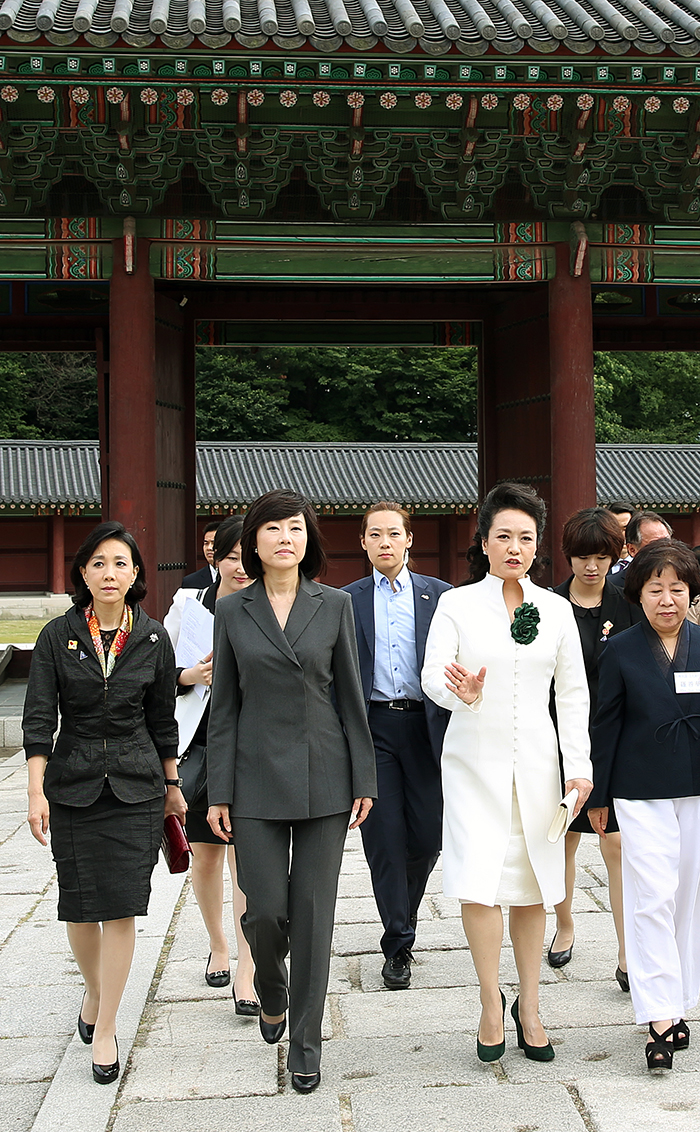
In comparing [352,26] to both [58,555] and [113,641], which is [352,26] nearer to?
[113,641]

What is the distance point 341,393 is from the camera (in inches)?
1232

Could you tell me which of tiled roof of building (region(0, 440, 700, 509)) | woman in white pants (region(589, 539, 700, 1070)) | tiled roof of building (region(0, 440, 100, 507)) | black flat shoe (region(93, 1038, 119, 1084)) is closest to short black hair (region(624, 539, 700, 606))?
woman in white pants (region(589, 539, 700, 1070))

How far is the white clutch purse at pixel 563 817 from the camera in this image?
3.15 meters

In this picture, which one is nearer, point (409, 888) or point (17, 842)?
point (409, 888)

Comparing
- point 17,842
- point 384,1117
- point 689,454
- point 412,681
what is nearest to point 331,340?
point 17,842

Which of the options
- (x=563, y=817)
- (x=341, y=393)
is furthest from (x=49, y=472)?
(x=563, y=817)

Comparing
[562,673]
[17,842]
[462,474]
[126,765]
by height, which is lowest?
[17,842]

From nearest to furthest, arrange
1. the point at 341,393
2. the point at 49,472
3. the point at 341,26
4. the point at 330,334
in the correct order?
the point at 341,26 < the point at 330,334 < the point at 49,472 < the point at 341,393

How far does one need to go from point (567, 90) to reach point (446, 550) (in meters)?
18.4

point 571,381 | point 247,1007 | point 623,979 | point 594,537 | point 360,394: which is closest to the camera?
point 247,1007

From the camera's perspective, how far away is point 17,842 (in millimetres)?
6027

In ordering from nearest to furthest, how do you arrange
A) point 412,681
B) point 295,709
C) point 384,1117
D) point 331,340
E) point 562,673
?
point 384,1117
point 295,709
point 562,673
point 412,681
point 331,340

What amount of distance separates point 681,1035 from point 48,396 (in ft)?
103

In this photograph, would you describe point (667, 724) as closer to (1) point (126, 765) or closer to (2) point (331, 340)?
(1) point (126, 765)
